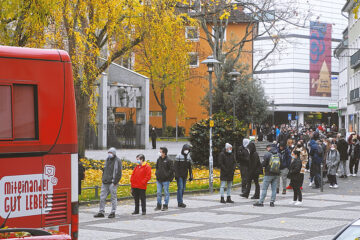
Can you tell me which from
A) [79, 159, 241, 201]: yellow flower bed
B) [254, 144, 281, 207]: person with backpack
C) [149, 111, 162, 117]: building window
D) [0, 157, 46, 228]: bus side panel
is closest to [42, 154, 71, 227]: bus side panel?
[0, 157, 46, 228]: bus side panel

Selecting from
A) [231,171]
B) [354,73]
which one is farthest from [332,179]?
[354,73]

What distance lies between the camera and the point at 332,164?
928 inches

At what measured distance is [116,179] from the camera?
15867 millimetres

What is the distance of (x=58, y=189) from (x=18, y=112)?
1.23 m

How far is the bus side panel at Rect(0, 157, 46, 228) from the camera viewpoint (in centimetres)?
835

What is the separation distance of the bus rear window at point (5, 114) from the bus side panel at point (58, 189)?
26.8 inches

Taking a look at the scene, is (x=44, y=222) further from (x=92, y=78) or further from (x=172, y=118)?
(x=172, y=118)

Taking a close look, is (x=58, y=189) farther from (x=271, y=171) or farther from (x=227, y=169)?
(x=227, y=169)

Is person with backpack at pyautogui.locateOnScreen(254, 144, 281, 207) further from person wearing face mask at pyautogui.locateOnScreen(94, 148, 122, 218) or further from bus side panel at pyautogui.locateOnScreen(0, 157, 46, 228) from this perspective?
bus side panel at pyautogui.locateOnScreen(0, 157, 46, 228)

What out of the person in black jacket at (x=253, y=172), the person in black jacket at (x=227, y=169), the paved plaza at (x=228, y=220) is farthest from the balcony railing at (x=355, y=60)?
the person in black jacket at (x=227, y=169)

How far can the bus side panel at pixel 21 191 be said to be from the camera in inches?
329

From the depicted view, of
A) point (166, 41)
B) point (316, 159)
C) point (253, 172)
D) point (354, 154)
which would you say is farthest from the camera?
point (354, 154)

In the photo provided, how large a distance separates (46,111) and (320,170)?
616 inches

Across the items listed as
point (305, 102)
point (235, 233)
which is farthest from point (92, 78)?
point (305, 102)
